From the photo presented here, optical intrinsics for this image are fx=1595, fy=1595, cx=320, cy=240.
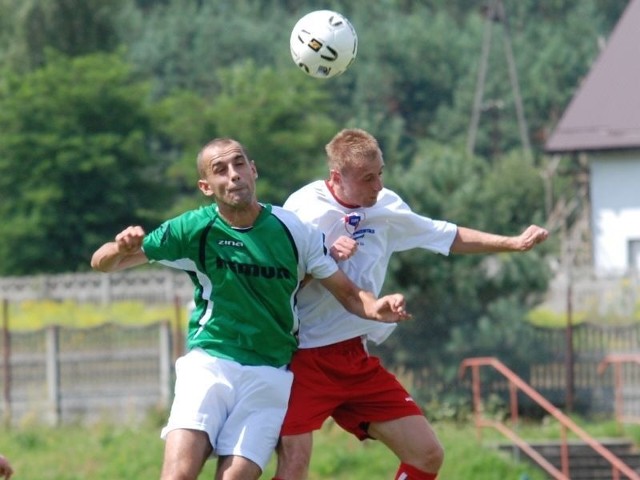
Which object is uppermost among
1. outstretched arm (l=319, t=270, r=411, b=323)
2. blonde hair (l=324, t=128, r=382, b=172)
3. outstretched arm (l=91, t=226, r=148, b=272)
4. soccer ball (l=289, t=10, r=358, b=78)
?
soccer ball (l=289, t=10, r=358, b=78)

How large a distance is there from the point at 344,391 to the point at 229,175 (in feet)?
4.44

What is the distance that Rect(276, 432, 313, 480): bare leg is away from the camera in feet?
25.2

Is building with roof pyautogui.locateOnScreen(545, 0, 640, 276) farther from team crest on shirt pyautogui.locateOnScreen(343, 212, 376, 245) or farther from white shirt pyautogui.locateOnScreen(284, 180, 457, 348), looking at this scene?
team crest on shirt pyautogui.locateOnScreen(343, 212, 376, 245)

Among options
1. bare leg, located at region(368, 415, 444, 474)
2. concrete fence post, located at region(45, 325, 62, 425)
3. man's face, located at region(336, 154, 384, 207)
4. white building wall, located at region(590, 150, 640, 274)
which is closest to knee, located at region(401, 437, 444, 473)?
bare leg, located at region(368, 415, 444, 474)

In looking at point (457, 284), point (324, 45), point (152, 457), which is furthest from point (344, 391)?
point (457, 284)

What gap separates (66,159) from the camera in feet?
151

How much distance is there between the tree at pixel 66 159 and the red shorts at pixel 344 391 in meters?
38.4

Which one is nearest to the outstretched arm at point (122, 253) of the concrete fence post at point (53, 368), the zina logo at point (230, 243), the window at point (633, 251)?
the zina logo at point (230, 243)

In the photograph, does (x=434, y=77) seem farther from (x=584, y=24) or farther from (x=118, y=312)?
(x=118, y=312)

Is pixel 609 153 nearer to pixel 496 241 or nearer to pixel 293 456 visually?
pixel 496 241

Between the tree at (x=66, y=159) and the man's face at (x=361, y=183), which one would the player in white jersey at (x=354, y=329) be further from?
the tree at (x=66, y=159)

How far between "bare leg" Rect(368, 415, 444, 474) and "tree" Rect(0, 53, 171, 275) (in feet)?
126

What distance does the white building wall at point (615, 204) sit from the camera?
34531mm

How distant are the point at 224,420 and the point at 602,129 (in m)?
28.1
